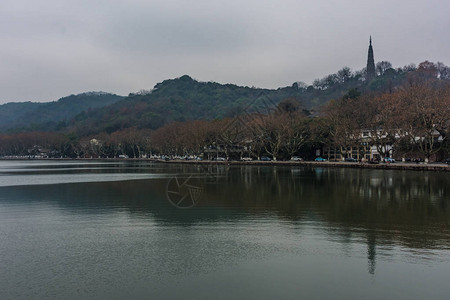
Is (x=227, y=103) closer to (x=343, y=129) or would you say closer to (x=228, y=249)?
(x=343, y=129)

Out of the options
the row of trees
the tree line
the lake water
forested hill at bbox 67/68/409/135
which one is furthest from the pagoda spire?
the lake water

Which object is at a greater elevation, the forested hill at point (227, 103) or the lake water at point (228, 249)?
the forested hill at point (227, 103)

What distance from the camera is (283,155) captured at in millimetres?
84312

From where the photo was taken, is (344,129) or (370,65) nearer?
(344,129)

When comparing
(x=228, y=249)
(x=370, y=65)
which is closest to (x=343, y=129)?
(x=228, y=249)

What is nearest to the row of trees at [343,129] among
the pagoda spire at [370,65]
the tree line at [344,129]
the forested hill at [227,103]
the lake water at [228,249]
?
the tree line at [344,129]

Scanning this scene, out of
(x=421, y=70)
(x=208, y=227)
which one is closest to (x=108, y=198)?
(x=208, y=227)

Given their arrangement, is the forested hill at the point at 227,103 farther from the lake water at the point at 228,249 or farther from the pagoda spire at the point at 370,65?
the lake water at the point at 228,249

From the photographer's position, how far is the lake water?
10.7m

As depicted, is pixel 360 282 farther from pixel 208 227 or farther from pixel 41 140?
pixel 41 140

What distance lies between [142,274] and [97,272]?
4.82 ft

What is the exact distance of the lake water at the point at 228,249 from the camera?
35.1ft

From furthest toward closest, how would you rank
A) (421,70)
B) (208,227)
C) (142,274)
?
(421,70), (208,227), (142,274)

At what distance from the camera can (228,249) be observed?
1435cm
